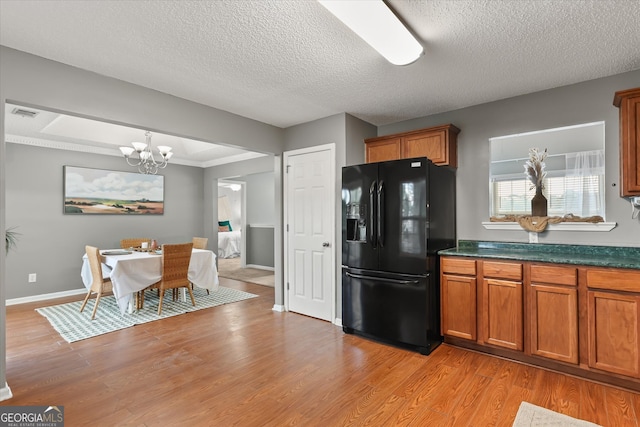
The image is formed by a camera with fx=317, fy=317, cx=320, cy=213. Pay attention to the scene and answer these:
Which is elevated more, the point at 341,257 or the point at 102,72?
the point at 102,72

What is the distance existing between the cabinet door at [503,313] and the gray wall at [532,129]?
29.8 inches

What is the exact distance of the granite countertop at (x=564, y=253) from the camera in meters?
2.42

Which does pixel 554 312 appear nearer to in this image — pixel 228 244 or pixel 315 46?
pixel 315 46

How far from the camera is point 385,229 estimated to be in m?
3.21

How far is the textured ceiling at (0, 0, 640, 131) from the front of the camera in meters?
1.91

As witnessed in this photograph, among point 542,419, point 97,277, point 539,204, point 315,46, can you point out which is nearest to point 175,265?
point 97,277

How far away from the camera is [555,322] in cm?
253

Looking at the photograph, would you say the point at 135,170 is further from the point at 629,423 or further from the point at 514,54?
the point at 629,423

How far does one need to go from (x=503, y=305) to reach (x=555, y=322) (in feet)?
1.22

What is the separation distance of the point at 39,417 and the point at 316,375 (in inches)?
72.8

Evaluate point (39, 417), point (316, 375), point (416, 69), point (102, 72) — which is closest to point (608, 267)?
point (416, 69)

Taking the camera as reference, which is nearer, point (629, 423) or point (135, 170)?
point (629, 423)

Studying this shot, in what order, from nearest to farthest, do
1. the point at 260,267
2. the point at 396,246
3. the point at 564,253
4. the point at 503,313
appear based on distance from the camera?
1. the point at 503,313
2. the point at 564,253
3. the point at 396,246
4. the point at 260,267

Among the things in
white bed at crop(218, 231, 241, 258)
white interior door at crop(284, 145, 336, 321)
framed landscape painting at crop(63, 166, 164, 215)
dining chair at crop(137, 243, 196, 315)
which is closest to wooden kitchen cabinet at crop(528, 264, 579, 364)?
white interior door at crop(284, 145, 336, 321)
